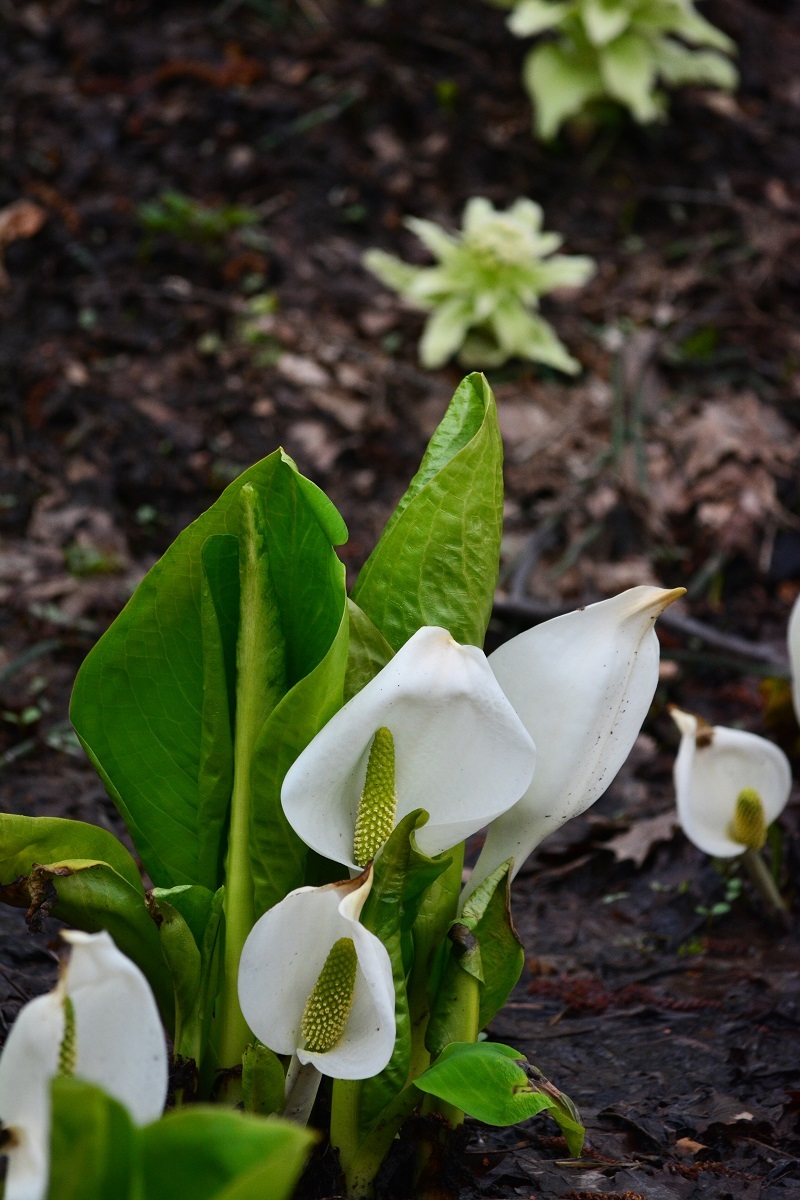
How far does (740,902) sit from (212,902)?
112 cm

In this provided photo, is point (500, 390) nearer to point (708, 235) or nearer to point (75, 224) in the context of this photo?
point (708, 235)

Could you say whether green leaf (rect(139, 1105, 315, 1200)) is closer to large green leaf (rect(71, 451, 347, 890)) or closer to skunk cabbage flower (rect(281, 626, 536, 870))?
skunk cabbage flower (rect(281, 626, 536, 870))

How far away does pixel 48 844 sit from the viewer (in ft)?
3.73

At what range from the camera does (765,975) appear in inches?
67.7

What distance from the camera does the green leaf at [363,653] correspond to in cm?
115

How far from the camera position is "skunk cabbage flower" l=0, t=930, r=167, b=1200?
814 millimetres

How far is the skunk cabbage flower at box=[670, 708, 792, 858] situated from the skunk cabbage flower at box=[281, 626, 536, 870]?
0.66 meters

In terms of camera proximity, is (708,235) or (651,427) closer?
(651,427)

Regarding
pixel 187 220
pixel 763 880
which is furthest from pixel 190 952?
pixel 187 220

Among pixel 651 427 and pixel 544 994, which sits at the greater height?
pixel 544 994

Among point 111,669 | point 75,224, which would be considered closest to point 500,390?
point 75,224

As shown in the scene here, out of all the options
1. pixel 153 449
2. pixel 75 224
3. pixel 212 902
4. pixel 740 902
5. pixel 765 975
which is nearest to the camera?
pixel 212 902

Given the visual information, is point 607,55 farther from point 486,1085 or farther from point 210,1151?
point 210,1151

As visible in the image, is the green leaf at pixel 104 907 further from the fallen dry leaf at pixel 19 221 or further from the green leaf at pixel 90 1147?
the fallen dry leaf at pixel 19 221
